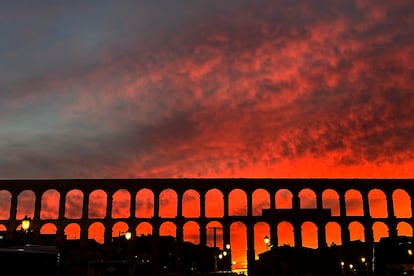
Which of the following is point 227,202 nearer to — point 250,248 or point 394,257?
point 250,248

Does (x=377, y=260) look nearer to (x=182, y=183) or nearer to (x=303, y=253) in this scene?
(x=303, y=253)

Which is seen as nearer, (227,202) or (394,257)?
(394,257)

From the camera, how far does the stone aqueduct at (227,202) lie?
76625 mm

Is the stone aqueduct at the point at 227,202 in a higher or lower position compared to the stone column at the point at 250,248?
higher

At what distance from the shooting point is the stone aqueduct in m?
76.6

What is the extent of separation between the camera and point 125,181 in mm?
77688

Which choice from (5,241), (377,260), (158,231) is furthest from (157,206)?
(377,260)

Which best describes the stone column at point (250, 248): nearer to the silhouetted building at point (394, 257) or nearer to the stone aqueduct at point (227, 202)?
the stone aqueduct at point (227, 202)

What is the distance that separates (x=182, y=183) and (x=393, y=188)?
3252 centimetres

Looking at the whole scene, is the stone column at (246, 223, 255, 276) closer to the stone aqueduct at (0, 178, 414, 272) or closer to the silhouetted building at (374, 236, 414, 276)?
the stone aqueduct at (0, 178, 414, 272)

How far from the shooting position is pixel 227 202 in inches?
3091

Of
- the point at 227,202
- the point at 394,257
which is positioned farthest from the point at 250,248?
the point at 394,257

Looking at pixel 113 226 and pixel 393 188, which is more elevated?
pixel 393 188

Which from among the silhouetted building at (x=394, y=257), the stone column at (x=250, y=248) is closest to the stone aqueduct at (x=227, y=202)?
the stone column at (x=250, y=248)
